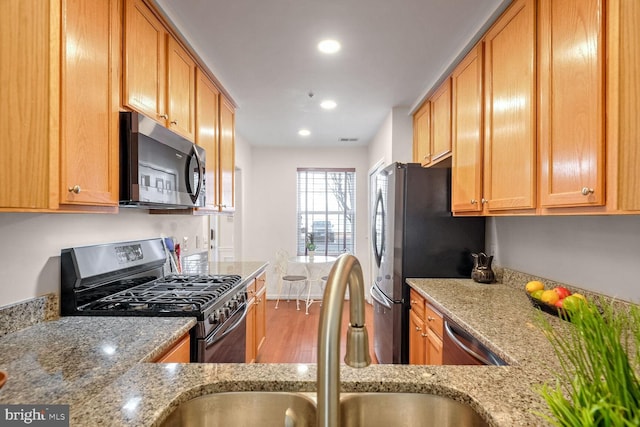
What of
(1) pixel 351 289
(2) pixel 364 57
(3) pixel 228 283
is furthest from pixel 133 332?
(2) pixel 364 57

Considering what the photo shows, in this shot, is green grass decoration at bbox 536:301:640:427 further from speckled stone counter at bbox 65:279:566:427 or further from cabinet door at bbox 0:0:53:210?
cabinet door at bbox 0:0:53:210

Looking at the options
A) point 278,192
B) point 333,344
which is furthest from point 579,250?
A: point 278,192

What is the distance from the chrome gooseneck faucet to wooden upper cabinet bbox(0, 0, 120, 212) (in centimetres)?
106

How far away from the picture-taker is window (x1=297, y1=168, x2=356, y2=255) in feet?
18.2

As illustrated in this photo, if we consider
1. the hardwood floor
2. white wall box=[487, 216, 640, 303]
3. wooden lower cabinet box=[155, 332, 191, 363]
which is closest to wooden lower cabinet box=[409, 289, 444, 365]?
the hardwood floor

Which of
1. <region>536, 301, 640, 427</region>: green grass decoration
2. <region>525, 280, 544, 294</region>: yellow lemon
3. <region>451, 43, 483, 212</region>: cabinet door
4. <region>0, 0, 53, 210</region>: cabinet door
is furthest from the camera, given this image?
<region>451, 43, 483, 212</region>: cabinet door

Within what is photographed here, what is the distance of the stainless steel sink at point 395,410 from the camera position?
2.86 feet

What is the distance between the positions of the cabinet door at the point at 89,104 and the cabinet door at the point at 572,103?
6.05ft

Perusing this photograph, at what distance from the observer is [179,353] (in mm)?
1371

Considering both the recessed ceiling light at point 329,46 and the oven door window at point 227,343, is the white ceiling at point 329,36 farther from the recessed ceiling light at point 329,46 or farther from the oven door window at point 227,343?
the oven door window at point 227,343

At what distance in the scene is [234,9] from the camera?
6.16 ft

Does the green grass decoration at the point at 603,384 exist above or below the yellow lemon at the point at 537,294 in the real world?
above
